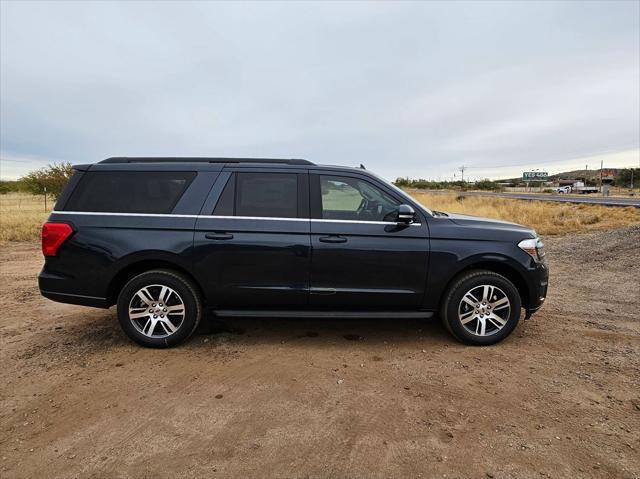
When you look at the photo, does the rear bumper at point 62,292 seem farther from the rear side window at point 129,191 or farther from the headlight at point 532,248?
the headlight at point 532,248

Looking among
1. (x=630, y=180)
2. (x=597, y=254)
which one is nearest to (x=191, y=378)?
(x=597, y=254)

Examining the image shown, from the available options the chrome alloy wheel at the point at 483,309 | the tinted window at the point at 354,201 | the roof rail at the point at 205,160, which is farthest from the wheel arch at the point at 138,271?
the chrome alloy wheel at the point at 483,309

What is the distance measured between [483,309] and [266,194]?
2432 millimetres

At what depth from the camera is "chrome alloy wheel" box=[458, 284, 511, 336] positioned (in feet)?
13.0

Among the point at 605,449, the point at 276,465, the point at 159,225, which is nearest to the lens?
the point at 276,465

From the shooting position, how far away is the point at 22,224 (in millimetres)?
14203

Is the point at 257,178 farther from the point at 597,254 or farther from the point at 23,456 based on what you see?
the point at 597,254

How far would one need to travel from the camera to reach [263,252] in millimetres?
3848

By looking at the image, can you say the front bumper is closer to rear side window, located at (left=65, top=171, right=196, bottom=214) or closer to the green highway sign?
rear side window, located at (left=65, top=171, right=196, bottom=214)

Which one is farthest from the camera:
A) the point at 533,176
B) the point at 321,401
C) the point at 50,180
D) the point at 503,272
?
the point at 533,176

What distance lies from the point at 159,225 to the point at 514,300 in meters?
3.53

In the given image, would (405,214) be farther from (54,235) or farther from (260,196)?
(54,235)

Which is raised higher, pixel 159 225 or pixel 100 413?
pixel 159 225

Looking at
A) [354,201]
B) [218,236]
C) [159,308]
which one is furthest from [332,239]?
[159,308]
